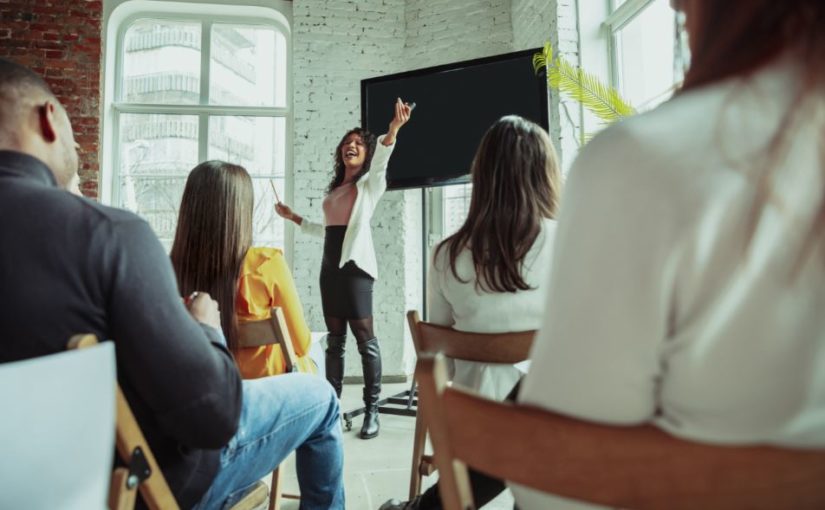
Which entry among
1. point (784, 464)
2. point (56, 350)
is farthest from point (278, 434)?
point (784, 464)

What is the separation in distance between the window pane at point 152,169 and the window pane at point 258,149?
36 centimetres

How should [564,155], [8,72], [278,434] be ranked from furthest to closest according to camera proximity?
[564,155] < [278,434] < [8,72]

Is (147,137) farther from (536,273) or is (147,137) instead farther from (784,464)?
(784,464)

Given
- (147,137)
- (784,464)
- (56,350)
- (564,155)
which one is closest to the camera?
(784,464)

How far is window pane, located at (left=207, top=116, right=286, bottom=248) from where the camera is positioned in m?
4.86

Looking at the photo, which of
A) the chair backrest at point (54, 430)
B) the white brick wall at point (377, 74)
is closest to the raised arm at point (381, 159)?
the white brick wall at point (377, 74)

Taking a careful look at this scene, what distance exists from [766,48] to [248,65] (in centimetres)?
512

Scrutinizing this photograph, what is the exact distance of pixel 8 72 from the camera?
93 cm

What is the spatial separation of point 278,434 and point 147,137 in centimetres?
445

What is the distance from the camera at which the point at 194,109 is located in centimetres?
Result: 480

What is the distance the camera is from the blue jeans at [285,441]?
3.43ft

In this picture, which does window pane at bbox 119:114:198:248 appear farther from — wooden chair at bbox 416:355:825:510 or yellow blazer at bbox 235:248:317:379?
wooden chair at bbox 416:355:825:510

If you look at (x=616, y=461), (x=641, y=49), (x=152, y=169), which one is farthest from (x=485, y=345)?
(x=152, y=169)

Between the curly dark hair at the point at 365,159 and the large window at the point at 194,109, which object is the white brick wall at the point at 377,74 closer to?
the large window at the point at 194,109
